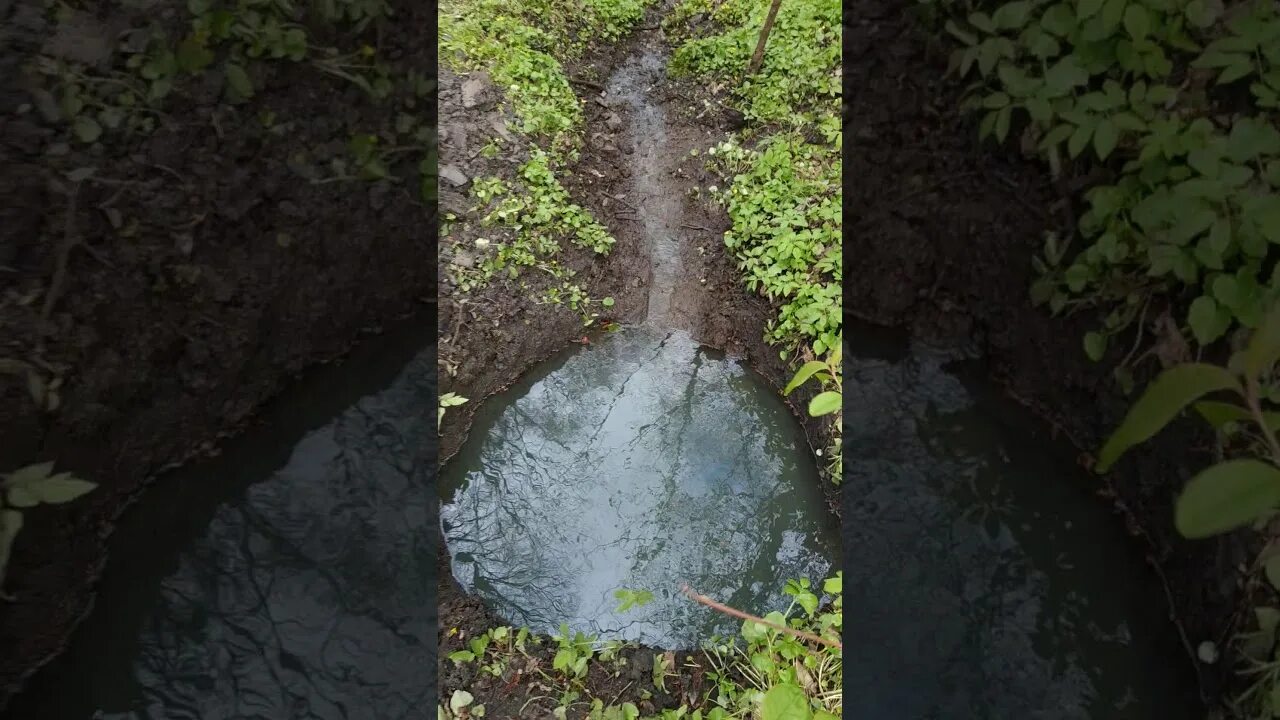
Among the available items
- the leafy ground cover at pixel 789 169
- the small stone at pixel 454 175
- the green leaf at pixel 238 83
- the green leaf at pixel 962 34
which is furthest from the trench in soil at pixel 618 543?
the green leaf at pixel 962 34

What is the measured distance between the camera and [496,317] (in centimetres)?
319

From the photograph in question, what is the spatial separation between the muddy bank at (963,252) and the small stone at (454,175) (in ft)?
5.85

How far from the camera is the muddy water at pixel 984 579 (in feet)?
7.13

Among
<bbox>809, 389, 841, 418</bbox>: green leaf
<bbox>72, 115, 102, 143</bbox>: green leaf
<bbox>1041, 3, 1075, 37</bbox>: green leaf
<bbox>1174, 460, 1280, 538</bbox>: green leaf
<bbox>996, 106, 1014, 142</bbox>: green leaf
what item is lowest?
<bbox>809, 389, 841, 418</bbox>: green leaf

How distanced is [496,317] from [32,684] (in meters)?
2.02

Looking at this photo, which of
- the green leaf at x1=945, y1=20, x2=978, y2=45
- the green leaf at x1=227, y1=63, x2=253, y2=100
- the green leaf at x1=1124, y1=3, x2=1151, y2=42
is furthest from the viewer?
the green leaf at x1=945, y1=20, x2=978, y2=45

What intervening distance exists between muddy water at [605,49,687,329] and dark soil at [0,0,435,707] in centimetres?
116

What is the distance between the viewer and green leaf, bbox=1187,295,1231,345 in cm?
187

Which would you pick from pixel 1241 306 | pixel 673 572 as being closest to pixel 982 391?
pixel 1241 306

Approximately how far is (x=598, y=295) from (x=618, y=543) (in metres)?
1.26

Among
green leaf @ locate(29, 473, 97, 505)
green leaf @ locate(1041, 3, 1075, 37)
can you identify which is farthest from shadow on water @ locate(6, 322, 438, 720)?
green leaf @ locate(1041, 3, 1075, 37)

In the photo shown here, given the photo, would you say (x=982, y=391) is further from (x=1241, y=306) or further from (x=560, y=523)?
(x=560, y=523)

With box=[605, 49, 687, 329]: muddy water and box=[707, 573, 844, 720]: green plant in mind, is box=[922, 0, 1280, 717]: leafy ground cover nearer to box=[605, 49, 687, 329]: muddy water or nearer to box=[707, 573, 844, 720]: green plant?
box=[707, 573, 844, 720]: green plant

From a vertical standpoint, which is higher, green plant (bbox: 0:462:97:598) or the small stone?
the small stone
